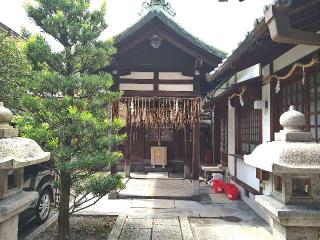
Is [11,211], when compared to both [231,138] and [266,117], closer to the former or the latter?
[266,117]

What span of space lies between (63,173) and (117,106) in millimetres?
4719

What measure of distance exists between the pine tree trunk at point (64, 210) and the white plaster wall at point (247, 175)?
565 cm

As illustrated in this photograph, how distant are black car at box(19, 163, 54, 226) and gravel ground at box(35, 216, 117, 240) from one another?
51 centimetres

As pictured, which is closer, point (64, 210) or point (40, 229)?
point (64, 210)

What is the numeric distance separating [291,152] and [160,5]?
9743 mm

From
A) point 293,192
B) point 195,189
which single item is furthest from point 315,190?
point 195,189

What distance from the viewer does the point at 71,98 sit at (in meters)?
6.35

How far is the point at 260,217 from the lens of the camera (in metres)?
8.61

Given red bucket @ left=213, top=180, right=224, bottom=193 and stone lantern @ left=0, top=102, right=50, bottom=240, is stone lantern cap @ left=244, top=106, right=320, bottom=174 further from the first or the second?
red bucket @ left=213, top=180, right=224, bottom=193

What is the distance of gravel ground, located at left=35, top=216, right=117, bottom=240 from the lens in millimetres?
6829

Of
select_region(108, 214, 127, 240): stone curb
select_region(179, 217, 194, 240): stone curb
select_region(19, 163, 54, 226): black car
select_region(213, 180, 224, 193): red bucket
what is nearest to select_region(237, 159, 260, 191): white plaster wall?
select_region(213, 180, 224, 193): red bucket

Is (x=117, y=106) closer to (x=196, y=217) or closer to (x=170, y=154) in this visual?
(x=196, y=217)

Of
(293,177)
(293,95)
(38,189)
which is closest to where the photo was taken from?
(293,177)

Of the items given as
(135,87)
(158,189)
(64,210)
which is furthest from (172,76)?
(64,210)
